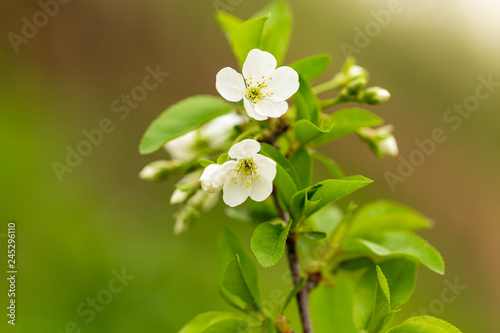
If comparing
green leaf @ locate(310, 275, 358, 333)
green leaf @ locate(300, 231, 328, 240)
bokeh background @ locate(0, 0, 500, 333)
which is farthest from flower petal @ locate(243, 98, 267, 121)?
bokeh background @ locate(0, 0, 500, 333)

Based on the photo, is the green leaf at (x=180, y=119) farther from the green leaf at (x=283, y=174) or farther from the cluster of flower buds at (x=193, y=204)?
the green leaf at (x=283, y=174)

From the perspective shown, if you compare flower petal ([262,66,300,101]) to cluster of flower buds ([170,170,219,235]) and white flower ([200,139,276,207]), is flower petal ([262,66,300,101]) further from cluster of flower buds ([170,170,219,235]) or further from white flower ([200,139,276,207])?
cluster of flower buds ([170,170,219,235])

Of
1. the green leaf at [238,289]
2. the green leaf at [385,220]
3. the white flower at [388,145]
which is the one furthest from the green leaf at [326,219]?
the green leaf at [238,289]

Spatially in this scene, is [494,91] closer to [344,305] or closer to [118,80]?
[118,80]

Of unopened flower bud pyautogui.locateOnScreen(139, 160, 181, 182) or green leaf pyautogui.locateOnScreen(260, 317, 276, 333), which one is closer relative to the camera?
green leaf pyautogui.locateOnScreen(260, 317, 276, 333)

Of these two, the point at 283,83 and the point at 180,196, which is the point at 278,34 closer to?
the point at 283,83

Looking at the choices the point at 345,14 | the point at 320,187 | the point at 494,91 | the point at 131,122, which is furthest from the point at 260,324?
the point at 494,91

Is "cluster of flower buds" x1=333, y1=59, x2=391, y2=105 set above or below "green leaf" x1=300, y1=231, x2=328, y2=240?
above
